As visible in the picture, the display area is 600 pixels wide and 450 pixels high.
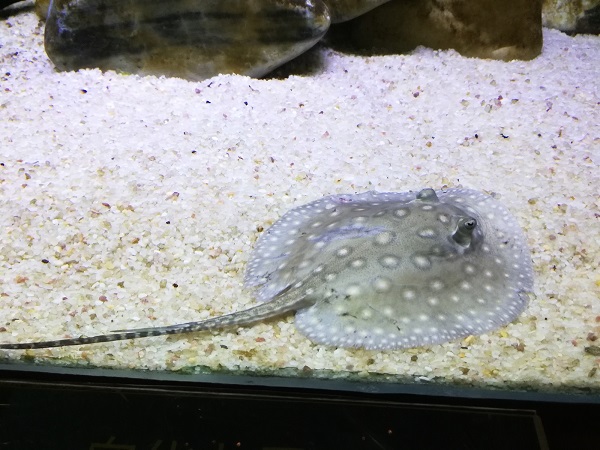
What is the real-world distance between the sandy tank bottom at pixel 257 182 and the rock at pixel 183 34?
0.19 m

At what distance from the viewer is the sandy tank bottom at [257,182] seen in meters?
2.28

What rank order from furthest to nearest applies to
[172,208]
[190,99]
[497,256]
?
[190,99] → [172,208] → [497,256]

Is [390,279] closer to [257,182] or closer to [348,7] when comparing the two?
[257,182]

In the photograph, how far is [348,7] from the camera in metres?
5.12

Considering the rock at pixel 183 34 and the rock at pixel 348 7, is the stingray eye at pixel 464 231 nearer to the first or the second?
the rock at pixel 183 34

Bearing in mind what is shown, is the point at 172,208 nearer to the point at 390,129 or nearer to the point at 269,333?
the point at 269,333

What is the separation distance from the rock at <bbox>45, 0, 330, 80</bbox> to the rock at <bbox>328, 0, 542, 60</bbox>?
113 cm

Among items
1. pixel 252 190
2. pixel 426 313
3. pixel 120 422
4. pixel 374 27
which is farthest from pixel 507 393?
pixel 374 27

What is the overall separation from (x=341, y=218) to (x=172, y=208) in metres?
1.11

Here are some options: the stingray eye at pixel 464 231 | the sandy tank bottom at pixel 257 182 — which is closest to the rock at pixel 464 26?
the sandy tank bottom at pixel 257 182

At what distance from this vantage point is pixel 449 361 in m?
2.22

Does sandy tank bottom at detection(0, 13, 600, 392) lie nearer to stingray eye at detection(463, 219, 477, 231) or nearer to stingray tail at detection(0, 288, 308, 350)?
stingray tail at detection(0, 288, 308, 350)

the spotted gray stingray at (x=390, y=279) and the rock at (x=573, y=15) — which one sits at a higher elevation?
the spotted gray stingray at (x=390, y=279)

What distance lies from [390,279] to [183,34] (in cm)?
347
